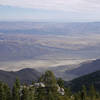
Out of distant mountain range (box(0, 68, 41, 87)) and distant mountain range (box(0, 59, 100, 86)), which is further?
distant mountain range (box(0, 59, 100, 86))

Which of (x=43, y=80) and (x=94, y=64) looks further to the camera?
(x=94, y=64)

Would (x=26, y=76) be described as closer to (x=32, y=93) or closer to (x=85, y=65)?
(x=85, y=65)

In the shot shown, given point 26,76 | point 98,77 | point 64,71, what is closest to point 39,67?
point 64,71

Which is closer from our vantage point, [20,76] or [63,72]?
[20,76]

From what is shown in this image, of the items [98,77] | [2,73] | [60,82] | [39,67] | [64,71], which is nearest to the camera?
[60,82]

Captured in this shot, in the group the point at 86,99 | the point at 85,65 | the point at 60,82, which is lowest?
the point at 86,99

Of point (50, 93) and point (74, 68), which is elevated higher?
point (74, 68)

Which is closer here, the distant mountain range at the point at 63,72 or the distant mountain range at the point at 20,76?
the distant mountain range at the point at 20,76

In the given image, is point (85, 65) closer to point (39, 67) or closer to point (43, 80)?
point (39, 67)

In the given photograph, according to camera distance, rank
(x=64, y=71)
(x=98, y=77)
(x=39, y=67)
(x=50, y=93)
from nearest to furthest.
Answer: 1. (x=50, y=93)
2. (x=98, y=77)
3. (x=64, y=71)
4. (x=39, y=67)

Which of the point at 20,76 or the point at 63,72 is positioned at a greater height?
the point at 63,72
